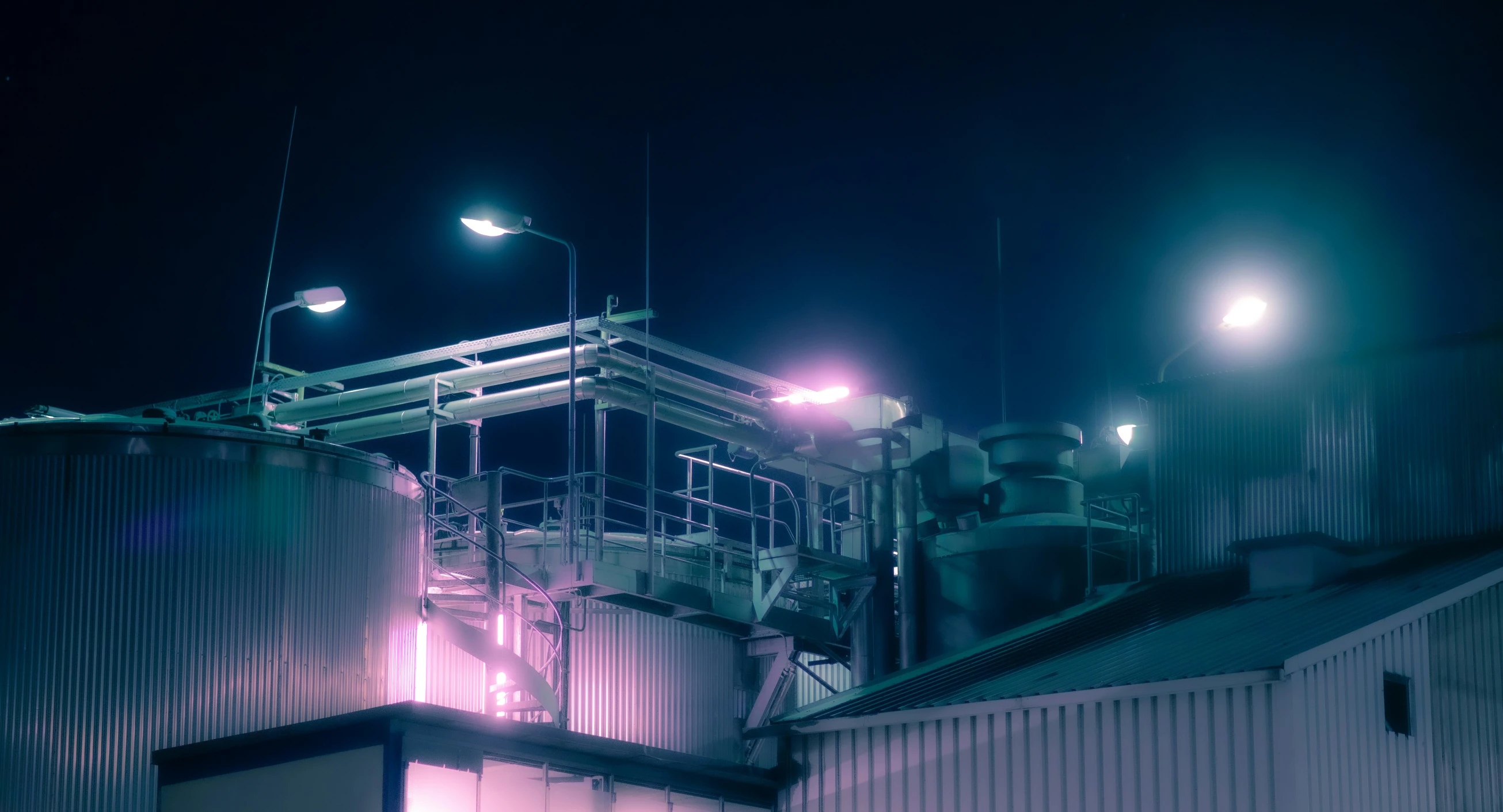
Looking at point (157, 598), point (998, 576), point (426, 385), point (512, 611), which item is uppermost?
point (426, 385)

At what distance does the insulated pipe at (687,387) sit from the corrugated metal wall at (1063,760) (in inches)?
293

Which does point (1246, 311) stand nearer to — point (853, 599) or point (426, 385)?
point (853, 599)

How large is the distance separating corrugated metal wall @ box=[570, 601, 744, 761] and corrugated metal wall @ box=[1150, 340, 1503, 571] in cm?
826

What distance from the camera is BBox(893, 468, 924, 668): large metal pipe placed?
1070 inches

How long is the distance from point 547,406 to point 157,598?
962 cm

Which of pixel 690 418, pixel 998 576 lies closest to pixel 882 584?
pixel 998 576

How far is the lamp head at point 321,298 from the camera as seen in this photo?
25.5m

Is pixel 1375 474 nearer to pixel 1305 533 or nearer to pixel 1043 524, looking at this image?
pixel 1305 533

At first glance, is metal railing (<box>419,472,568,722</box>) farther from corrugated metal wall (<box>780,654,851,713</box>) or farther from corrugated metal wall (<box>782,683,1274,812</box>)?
corrugated metal wall (<box>780,654,851,713</box>)

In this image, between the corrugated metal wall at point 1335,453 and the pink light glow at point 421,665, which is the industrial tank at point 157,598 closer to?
the pink light glow at point 421,665

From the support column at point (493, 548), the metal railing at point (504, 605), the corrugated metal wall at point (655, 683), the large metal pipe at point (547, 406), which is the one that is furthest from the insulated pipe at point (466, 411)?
the corrugated metal wall at point (655, 683)

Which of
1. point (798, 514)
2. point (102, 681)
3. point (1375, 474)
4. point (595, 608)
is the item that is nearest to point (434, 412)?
point (595, 608)

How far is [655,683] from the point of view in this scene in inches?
1038

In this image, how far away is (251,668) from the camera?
1948cm
